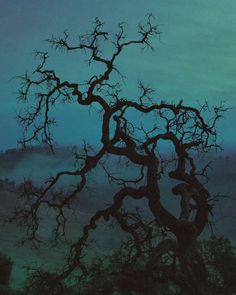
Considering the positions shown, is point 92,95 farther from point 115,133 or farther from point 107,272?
point 107,272

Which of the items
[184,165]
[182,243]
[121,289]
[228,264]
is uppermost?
[184,165]

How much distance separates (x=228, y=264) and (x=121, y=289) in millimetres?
3259

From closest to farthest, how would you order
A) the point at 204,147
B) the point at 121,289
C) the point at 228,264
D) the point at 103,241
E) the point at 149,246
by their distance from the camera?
the point at 121,289 < the point at 149,246 < the point at 204,147 < the point at 228,264 < the point at 103,241

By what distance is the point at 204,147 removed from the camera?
10672 mm

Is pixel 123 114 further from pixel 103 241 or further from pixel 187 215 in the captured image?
pixel 103 241

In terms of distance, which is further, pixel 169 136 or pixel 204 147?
pixel 204 147

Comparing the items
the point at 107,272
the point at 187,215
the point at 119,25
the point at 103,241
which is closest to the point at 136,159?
the point at 187,215

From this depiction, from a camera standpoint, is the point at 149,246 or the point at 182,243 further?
the point at 149,246

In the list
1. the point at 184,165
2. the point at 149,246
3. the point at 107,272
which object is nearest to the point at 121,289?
the point at 107,272

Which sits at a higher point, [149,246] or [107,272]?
[149,246]

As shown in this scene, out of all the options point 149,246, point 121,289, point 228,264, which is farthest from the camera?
point 228,264

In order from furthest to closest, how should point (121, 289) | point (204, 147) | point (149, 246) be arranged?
point (204, 147) < point (149, 246) < point (121, 289)

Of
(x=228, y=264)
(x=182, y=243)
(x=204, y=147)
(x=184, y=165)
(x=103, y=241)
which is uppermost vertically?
(x=103, y=241)

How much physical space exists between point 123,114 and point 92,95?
27.8 inches
